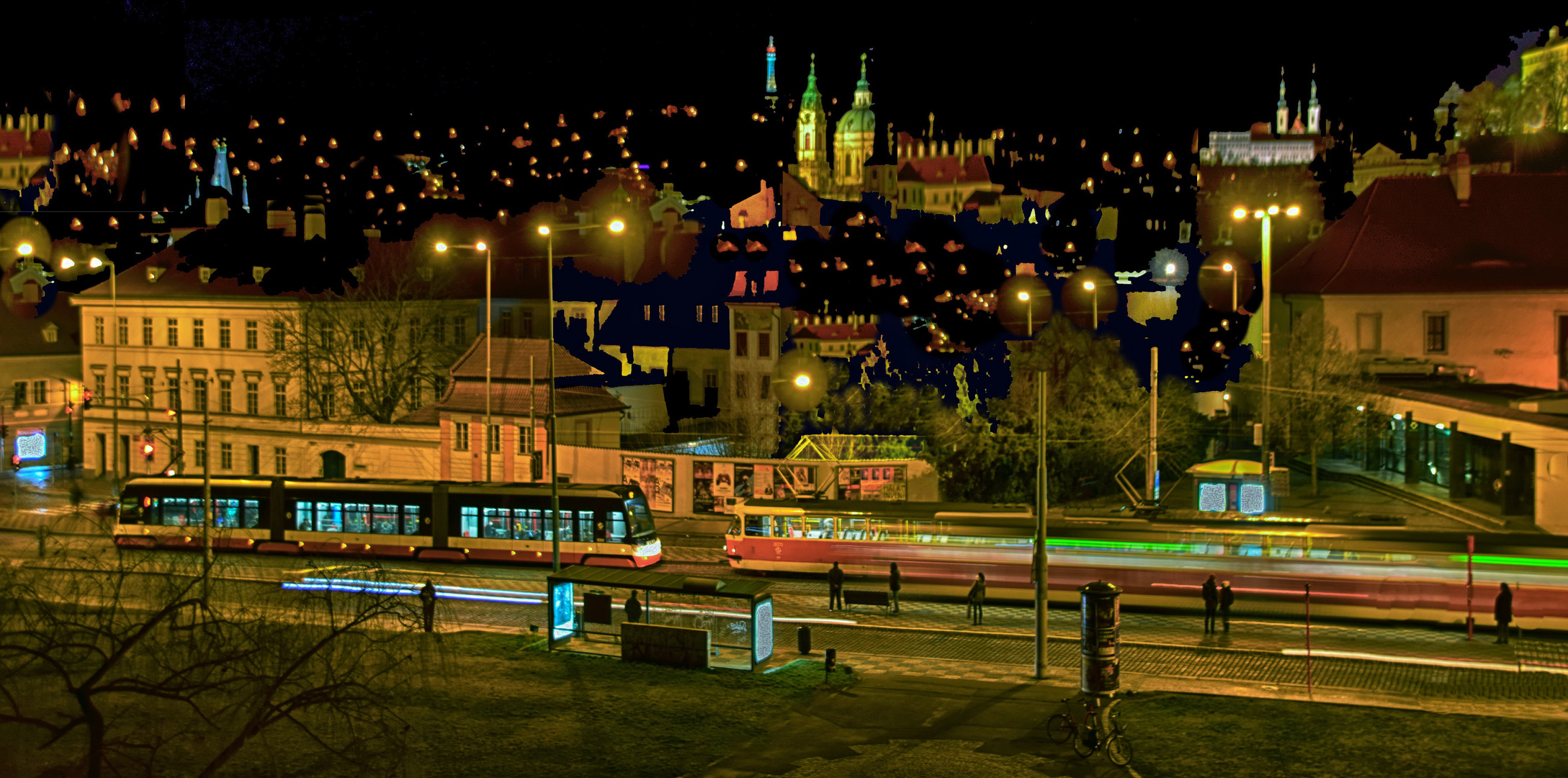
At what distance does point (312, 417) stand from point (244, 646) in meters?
43.5

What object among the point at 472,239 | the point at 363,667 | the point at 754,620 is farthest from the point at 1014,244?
the point at 363,667

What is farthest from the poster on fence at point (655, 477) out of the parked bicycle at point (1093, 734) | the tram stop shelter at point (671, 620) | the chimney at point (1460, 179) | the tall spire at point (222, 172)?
the tall spire at point (222, 172)

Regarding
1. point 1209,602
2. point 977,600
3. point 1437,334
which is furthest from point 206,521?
point 1437,334

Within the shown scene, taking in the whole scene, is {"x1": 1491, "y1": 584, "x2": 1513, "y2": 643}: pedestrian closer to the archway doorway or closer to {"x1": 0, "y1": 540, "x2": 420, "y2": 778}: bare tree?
{"x1": 0, "y1": 540, "x2": 420, "y2": 778}: bare tree

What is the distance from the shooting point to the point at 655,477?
160ft

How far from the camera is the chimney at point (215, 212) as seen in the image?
7025 cm

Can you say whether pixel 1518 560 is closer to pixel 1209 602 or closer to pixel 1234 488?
pixel 1209 602

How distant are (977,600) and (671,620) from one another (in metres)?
8.01

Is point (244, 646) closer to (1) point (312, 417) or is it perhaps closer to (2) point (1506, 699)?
(2) point (1506, 699)

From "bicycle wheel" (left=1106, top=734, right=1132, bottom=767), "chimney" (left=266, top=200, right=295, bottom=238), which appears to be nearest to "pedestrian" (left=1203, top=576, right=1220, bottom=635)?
"bicycle wheel" (left=1106, top=734, right=1132, bottom=767)

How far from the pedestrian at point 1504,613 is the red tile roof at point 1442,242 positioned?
92.3 feet

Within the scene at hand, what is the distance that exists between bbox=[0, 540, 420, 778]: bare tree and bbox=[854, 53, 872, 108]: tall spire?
555ft

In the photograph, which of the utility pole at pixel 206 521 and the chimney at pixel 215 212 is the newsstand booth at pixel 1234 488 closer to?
the utility pole at pixel 206 521

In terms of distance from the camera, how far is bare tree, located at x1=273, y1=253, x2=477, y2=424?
59250mm
